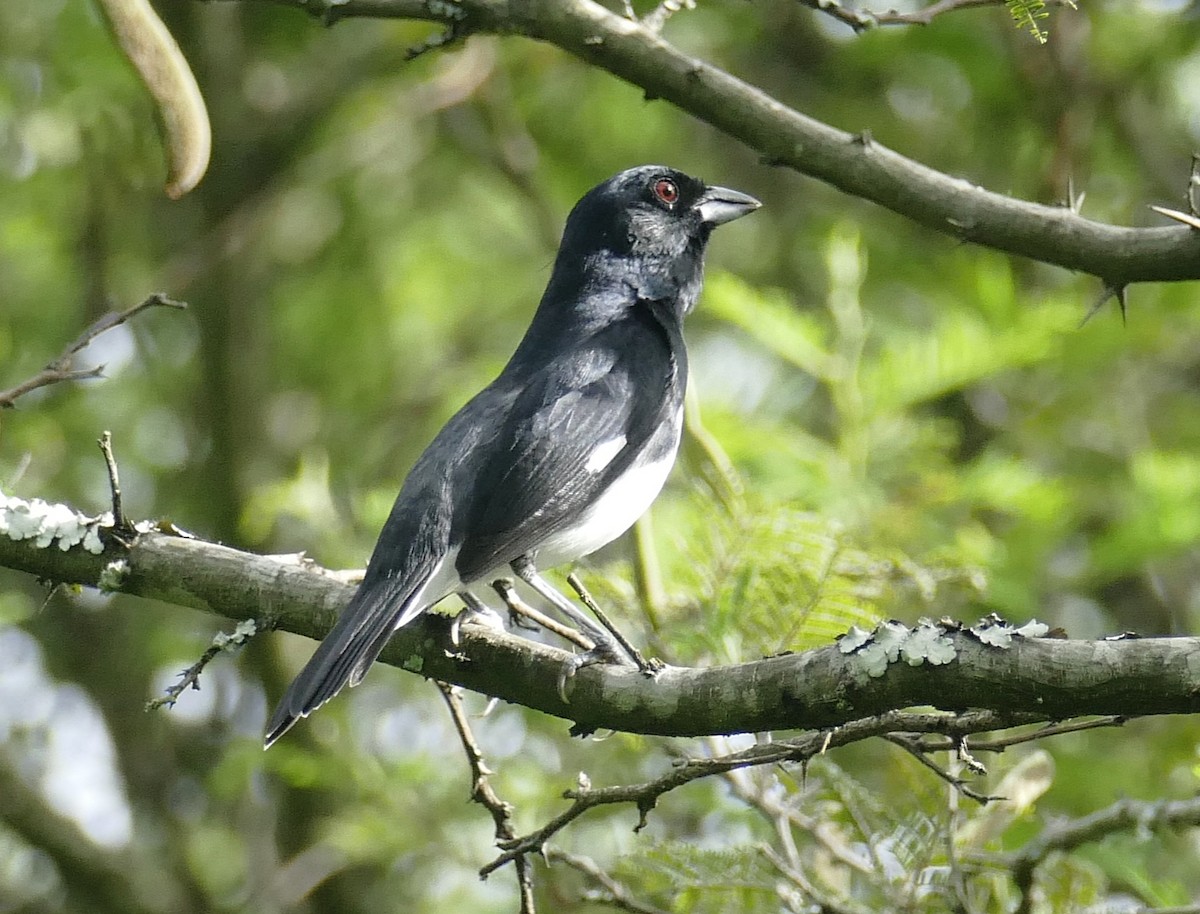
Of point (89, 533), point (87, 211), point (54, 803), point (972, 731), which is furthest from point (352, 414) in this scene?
point (972, 731)

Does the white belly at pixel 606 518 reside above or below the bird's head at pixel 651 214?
below

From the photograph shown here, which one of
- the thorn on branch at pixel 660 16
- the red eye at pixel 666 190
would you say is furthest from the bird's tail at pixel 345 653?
the red eye at pixel 666 190

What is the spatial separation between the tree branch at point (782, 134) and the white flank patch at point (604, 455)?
95 cm

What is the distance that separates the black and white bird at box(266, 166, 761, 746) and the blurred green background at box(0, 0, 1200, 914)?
22cm

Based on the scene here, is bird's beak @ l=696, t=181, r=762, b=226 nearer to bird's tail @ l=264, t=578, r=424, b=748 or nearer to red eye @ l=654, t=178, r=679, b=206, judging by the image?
red eye @ l=654, t=178, r=679, b=206

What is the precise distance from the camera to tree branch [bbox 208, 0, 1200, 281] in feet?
11.2

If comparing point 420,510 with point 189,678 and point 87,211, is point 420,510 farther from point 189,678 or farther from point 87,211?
point 87,211

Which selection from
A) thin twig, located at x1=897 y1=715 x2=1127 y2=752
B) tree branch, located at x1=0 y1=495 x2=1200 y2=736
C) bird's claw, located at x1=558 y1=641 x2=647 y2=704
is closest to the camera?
tree branch, located at x1=0 y1=495 x2=1200 y2=736

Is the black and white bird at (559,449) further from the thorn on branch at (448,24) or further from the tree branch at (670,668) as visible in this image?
the thorn on branch at (448,24)

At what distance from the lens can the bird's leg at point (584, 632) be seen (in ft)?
10.00

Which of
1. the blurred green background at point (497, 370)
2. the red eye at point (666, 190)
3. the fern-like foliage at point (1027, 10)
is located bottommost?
the blurred green background at point (497, 370)

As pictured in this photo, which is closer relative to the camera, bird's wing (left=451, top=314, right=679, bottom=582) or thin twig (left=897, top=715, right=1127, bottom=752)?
thin twig (left=897, top=715, right=1127, bottom=752)

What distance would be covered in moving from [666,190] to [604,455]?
136cm

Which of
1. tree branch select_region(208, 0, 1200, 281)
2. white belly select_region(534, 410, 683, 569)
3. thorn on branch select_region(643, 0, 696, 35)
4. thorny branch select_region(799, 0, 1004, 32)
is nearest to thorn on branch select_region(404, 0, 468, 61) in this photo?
tree branch select_region(208, 0, 1200, 281)
